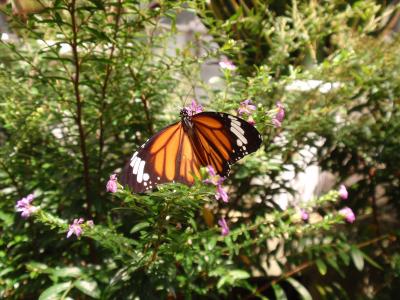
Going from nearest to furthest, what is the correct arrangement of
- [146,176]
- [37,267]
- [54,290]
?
[146,176] < [54,290] < [37,267]

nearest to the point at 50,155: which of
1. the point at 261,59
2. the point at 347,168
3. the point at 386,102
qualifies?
the point at 261,59

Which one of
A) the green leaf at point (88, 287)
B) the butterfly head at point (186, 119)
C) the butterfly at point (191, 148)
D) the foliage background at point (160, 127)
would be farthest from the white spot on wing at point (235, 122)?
the green leaf at point (88, 287)

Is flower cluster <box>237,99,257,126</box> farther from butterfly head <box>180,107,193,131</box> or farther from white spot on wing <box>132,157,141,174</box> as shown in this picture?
white spot on wing <box>132,157,141,174</box>

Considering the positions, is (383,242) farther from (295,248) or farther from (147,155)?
(147,155)

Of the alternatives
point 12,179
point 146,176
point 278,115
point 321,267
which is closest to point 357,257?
point 321,267

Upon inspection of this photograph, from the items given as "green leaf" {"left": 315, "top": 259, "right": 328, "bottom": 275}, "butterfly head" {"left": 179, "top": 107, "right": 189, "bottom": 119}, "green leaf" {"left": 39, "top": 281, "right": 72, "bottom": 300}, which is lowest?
"green leaf" {"left": 315, "top": 259, "right": 328, "bottom": 275}

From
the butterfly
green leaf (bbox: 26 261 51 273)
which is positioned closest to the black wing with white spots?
the butterfly

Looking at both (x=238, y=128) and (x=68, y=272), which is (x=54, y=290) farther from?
(x=238, y=128)
